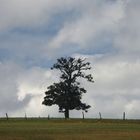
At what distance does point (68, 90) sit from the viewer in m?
122

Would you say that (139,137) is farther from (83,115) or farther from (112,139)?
(83,115)

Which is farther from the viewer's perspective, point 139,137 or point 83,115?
point 83,115

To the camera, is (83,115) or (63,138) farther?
(83,115)

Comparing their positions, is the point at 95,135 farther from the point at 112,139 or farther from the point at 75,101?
the point at 75,101

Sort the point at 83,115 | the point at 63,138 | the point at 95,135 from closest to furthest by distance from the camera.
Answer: the point at 63,138
the point at 95,135
the point at 83,115

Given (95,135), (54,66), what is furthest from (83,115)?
(95,135)

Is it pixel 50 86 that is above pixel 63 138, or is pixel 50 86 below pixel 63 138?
above

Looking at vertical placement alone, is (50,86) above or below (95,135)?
above

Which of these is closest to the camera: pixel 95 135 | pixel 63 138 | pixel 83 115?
pixel 63 138

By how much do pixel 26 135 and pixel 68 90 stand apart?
67.4 meters

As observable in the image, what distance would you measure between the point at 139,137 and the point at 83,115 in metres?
65.7

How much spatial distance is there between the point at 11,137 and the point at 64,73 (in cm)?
7093

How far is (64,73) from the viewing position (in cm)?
12356

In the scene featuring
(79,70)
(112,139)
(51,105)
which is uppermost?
(79,70)
